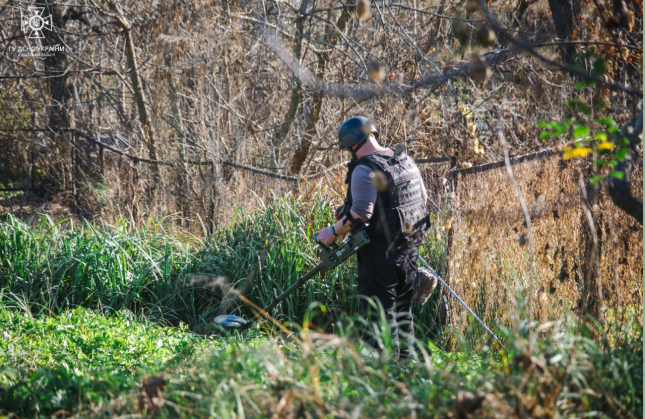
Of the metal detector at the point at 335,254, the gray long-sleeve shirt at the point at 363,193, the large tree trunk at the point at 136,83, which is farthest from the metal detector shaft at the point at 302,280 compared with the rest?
the large tree trunk at the point at 136,83

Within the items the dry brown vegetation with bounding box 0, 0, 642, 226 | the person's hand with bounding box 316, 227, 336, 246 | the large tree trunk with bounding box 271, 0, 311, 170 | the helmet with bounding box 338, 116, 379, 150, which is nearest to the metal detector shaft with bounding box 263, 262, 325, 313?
the person's hand with bounding box 316, 227, 336, 246

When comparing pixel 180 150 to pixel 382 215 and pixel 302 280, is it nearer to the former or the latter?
pixel 302 280

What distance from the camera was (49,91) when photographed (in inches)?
417

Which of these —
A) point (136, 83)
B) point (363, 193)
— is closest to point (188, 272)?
point (363, 193)

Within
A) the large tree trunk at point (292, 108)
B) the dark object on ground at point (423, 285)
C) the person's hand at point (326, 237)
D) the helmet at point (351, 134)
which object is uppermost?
the large tree trunk at point (292, 108)

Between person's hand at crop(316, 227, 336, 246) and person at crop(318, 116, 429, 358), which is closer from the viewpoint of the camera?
person at crop(318, 116, 429, 358)

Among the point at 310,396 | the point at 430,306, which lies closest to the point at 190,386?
the point at 310,396

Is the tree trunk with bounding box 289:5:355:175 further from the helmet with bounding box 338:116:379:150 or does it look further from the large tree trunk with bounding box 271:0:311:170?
the helmet with bounding box 338:116:379:150

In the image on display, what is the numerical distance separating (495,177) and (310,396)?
3308mm

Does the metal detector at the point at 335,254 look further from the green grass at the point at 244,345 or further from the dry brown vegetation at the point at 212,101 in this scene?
the dry brown vegetation at the point at 212,101

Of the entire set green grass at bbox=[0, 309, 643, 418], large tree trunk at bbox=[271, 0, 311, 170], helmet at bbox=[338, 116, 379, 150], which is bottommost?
green grass at bbox=[0, 309, 643, 418]

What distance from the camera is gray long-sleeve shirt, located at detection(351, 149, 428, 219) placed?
14.5 ft

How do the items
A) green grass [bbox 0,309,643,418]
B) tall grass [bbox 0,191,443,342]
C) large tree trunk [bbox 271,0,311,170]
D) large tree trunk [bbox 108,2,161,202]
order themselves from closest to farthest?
green grass [bbox 0,309,643,418] < tall grass [bbox 0,191,443,342] < large tree trunk [bbox 271,0,311,170] < large tree trunk [bbox 108,2,161,202]

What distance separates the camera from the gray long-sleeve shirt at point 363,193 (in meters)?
4.43
